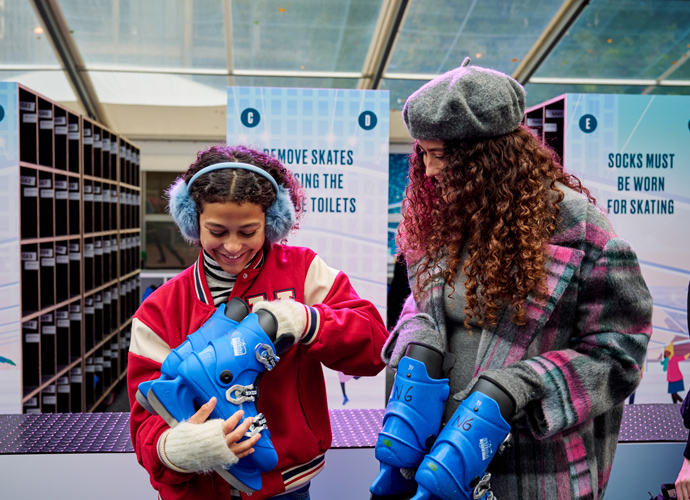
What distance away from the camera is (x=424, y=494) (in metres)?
0.84

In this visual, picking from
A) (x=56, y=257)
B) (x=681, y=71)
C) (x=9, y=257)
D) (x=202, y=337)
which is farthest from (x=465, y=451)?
(x=681, y=71)

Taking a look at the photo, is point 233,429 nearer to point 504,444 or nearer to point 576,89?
point 504,444

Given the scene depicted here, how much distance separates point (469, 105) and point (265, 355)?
0.54 m

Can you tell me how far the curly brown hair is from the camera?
914 mm

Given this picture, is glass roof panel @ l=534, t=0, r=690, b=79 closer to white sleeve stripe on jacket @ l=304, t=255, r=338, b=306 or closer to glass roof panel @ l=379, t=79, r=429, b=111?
glass roof panel @ l=379, t=79, r=429, b=111

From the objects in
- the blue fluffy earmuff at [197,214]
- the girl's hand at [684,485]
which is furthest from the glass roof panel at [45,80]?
the girl's hand at [684,485]

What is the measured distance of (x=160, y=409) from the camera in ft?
3.14

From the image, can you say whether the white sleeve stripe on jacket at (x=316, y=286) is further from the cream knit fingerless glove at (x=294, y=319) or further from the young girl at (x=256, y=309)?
the cream knit fingerless glove at (x=294, y=319)

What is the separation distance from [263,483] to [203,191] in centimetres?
58

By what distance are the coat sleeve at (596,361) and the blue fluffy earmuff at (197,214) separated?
0.52 m

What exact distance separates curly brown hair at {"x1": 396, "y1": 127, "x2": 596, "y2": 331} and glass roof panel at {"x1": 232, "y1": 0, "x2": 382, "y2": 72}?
4610 mm

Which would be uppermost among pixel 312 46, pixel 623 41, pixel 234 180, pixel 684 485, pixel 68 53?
pixel 623 41

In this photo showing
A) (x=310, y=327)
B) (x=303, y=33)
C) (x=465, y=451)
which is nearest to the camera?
(x=465, y=451)

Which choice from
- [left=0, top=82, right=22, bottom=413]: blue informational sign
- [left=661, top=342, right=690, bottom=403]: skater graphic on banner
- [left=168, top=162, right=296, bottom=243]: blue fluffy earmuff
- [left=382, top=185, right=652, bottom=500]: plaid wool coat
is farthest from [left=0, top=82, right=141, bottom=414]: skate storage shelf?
[left=661, top=342, right=690, bottom=403]: skater graphic on banner
